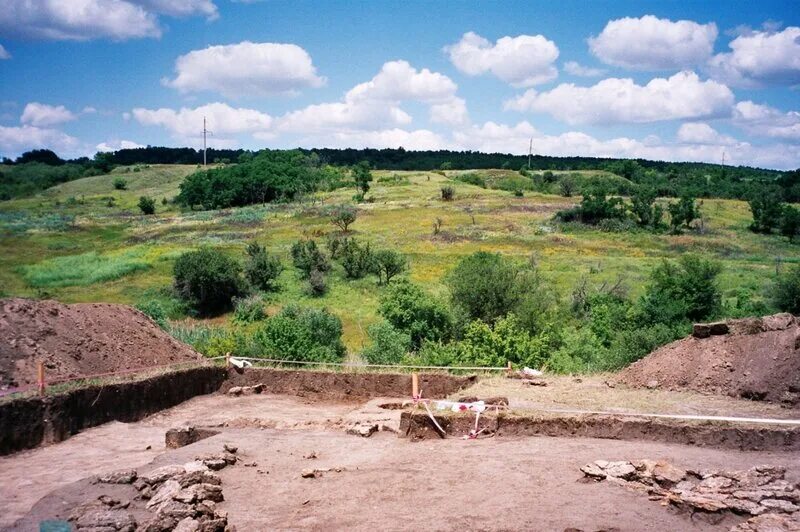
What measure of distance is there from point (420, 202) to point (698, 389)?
230 feet

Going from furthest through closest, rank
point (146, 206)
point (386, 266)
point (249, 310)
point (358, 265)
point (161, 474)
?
point (146, 206)
point (358, 265)
point (386, 266)
point (249, 310)
point (161, 474)

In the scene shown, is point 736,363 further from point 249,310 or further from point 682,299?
point 249,310

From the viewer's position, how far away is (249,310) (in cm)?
3938

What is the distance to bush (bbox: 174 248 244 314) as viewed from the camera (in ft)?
137

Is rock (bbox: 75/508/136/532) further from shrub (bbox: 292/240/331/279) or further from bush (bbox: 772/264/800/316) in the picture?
shrub (bbox: 292/240/331/279)

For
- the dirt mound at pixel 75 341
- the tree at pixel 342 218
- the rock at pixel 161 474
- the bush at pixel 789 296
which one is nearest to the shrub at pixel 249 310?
the dirt mound at pixel 75 341

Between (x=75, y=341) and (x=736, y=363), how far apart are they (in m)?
18.3

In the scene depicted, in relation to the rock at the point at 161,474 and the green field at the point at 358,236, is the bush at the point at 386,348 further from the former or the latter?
the rock at the point at 161,474

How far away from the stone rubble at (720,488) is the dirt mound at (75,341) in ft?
47.5

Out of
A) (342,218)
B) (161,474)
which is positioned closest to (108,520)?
→ (161,474)

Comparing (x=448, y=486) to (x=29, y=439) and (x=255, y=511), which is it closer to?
(x=255, y=511)

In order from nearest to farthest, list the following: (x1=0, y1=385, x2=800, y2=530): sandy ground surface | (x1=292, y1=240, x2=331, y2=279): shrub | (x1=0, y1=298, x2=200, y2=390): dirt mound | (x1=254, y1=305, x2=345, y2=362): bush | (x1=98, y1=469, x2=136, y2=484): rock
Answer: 1. (x1=0, y1=385, x2=800, y2=530): sandy ground surface
2. (x1=98, y1=469, x2=136, y2=484): rock
3. (x1=0, y1=298, x2=200, y2=390): dirt mound
4. (x1=254, y1=305, x2=345, y2=362): bush
5. (x1=292, y1=240, x2=331, y2=279): shrub

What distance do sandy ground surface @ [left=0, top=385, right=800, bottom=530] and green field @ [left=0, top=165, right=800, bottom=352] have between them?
697 inches

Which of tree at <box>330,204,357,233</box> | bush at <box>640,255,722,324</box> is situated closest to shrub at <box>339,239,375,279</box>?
tree at <box>330,204,357,233</box>
